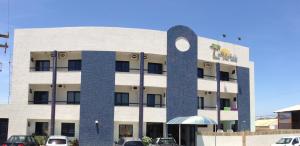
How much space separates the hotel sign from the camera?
4916cm

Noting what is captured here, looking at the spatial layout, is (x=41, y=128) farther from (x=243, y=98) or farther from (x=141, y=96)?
(x=243, y=98)

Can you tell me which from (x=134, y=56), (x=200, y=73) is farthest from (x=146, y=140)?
(x=200, y=73)

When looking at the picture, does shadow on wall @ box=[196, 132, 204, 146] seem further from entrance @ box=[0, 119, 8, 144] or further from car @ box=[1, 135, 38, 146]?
entrance @ box=[0, 119, 8, 144]

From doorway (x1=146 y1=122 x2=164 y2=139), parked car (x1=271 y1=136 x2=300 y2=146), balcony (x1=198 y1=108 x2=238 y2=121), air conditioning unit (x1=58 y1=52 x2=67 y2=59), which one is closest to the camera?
parked car (x1=271 y1=136 x2=300 y2=146)

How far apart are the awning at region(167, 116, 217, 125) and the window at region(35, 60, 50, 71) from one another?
13.7 meters

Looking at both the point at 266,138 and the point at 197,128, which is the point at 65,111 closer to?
the point at 197,128

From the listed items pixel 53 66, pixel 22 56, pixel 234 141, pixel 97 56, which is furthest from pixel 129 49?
pixel 234 141

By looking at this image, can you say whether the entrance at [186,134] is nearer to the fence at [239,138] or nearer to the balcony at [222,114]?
the balcony at [222,114]

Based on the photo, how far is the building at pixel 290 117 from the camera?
198ft

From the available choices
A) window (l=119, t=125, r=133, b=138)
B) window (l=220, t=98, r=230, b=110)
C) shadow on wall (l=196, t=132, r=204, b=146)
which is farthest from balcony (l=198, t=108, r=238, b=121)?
window (l=119, t=125, r=133, b=138)

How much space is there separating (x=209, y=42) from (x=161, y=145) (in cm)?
1717

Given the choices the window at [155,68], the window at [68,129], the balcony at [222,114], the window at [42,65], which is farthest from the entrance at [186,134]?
the window at [42,65]

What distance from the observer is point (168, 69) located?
150 ft

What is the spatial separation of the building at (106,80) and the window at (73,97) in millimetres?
101
